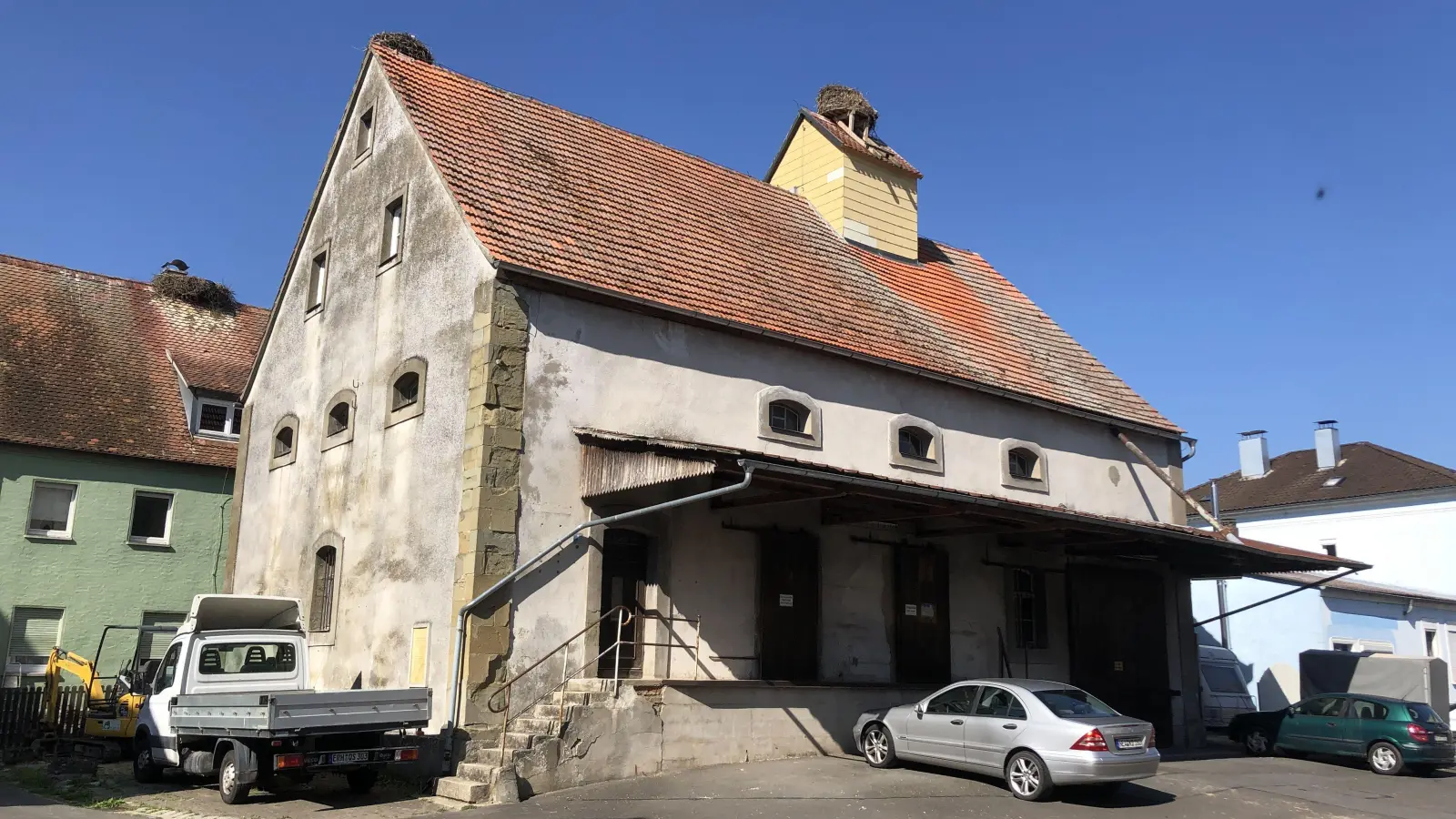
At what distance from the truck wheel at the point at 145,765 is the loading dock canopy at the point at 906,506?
6.23m

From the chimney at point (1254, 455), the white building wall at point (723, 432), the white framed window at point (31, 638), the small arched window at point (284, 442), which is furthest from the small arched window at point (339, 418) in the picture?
→ the chimney at point (1254, 455)

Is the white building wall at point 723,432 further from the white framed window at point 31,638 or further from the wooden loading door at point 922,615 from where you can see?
the white framed window at point 31,638

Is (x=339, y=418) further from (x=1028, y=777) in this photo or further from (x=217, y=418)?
(x=1028, y=777)

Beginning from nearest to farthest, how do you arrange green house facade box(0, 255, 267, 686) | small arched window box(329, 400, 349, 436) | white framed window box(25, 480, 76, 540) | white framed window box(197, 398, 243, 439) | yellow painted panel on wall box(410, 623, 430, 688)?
yellow painted panel on wall box(410, 623, 430, 688), small arched window box(329, 400, 349, 436), green house facade box(0, 255, 267, 686), white framed window box(25, 480, 76, 540), white framed window box(197, 398, 243, 439)

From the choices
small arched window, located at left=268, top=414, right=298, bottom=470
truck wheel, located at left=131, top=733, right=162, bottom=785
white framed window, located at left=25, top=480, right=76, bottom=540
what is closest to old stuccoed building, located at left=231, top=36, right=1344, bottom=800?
small arched window, located at left=268, top=414, right=298, bottom=470

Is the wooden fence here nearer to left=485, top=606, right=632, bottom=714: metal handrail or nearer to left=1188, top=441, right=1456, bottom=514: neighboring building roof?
left=485, top=606, right=632, bottom=714: metal handrail

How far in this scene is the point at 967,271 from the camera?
25531mm

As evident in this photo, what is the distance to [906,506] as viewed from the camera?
15891mm

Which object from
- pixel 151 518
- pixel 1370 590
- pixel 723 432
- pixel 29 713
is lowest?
pixel 29 713

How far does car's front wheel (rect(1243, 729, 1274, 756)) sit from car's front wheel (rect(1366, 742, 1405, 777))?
76.9 inches

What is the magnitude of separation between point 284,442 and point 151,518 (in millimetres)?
6510

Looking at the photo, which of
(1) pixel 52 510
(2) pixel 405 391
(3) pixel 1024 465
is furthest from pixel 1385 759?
(1) pixel 52 510

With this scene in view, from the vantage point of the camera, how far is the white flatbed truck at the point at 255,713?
1178 cm

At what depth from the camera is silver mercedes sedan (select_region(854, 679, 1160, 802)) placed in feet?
41.0
